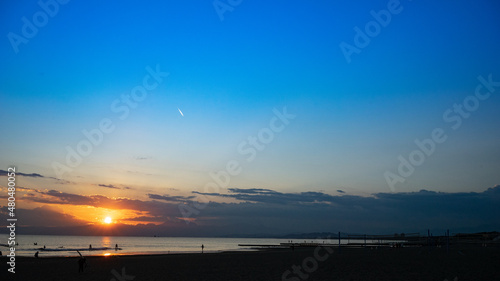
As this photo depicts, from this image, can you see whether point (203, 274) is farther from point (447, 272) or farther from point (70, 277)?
point (447, 272)

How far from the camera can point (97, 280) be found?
20125mm

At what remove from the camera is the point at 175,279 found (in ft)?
63.0

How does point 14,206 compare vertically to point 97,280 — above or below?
above

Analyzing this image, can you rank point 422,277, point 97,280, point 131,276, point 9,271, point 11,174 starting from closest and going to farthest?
point 422,277
point 11,174
point 97,280
point 131,276
point 9,271

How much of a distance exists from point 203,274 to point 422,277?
38.3 ft

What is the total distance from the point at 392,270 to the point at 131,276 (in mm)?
15205

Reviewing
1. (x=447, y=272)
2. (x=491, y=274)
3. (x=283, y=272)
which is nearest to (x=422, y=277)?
(x=447, y=272)

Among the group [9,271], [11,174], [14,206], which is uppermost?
[11,174]

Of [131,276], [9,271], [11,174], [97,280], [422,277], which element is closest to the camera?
[422,277]

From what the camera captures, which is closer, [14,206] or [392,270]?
[14,206]

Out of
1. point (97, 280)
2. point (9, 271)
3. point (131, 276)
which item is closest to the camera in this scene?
point (97, 280)

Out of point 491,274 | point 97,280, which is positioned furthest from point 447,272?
point 97,280

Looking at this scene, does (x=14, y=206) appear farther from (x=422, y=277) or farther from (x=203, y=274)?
(x=422, y=277)

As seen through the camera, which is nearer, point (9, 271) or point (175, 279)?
point (175, 279)
